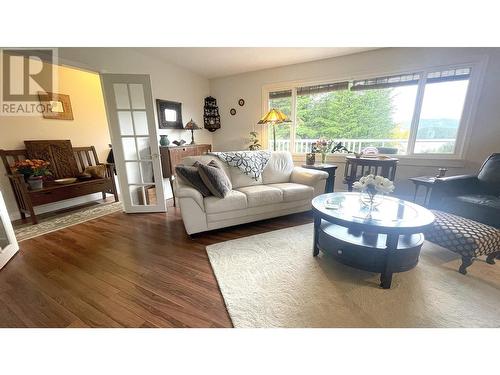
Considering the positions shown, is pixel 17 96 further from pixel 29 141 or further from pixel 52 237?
pixel 52 237

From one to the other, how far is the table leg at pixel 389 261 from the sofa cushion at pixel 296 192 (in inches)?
50.8

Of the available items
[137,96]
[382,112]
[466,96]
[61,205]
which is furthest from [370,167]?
[61,205]

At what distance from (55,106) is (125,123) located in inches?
56.4

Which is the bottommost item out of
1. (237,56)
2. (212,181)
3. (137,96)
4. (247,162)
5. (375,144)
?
(212,181)

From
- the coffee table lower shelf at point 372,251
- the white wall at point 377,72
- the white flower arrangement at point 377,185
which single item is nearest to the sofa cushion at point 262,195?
the coffee table lower shelf at point 372,251

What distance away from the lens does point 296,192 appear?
2.60 m

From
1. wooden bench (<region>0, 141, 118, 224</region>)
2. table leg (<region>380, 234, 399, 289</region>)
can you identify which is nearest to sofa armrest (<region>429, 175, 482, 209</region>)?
table leg (<region>380, 234, 399, 289</region>)

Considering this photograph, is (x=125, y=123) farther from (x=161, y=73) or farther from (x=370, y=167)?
(x=370, y=167)

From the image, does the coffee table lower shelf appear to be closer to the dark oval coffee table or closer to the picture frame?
the dark oval coffee table

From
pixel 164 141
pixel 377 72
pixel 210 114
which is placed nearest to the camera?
pixel 377 72

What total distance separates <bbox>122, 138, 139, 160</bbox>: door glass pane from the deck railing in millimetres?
2728

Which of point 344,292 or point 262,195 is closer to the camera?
point 344,292

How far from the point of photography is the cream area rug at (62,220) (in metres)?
2.41
